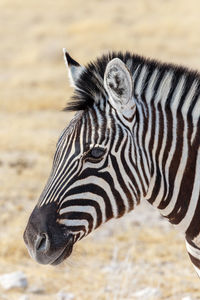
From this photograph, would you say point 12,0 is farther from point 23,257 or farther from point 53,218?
point 53,218

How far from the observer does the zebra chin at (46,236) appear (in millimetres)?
3602

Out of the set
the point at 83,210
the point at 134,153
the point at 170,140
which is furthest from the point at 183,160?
the point at 83,210

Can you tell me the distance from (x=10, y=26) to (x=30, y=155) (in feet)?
67.5

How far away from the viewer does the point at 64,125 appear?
14547 mm

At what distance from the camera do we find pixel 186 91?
387cm

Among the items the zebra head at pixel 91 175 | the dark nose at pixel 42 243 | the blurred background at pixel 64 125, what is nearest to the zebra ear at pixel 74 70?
the zebra head at pixel 91 175

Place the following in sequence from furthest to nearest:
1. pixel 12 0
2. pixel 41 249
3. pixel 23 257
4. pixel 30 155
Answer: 1. pixel 12 0
2. pixel 30 155
3. pixel 23 257
4. pixel 41 249

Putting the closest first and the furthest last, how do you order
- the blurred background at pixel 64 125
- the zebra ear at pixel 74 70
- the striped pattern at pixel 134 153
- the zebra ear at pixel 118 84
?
1. the zebra ear at pixel 118 84
2. the striped pattern at pixel 134 153
3. the zebra ear at pixel 74 70
4. the blurred background at pixel 64 125

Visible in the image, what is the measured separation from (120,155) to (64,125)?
10878mm

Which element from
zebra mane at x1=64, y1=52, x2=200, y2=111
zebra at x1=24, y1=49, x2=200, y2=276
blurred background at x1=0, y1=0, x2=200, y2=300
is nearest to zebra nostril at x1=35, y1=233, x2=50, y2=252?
zebra at x1=24, y1=49, x2=200, y2=276

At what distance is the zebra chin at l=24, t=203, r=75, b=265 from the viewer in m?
3.60

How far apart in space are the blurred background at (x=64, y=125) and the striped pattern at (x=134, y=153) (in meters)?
0.45

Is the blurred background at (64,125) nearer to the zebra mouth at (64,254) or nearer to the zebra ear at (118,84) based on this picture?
the zebra mouth at (64,254)

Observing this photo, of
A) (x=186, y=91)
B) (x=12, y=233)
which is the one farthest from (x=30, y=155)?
(x=186, y=91)
